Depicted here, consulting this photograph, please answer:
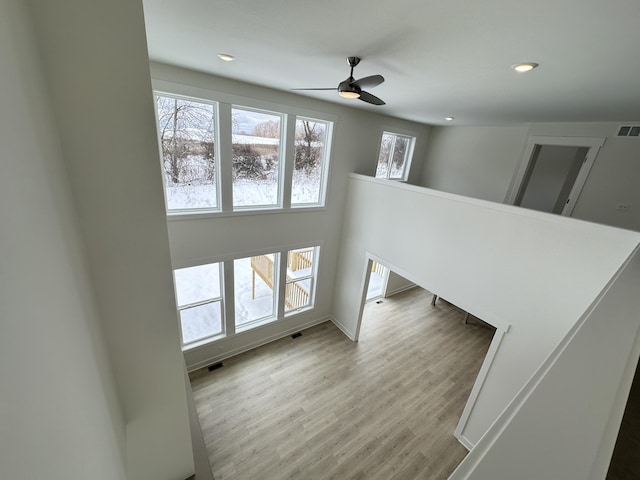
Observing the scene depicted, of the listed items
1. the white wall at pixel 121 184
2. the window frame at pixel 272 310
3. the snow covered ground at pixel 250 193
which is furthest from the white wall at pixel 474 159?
the white wall at pixel 121 184

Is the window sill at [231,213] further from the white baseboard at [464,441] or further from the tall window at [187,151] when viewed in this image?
the white baseboard at [464,441]

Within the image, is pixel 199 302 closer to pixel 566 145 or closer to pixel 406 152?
pixel 406 152

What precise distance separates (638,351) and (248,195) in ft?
12.7

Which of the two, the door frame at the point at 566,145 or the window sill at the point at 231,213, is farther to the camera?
the door frame at the point at 566,145

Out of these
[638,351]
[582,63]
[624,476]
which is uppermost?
[582,63]

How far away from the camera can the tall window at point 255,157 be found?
3.51 metres

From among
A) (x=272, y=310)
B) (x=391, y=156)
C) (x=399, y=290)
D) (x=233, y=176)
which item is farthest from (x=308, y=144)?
(x=399, y=290)

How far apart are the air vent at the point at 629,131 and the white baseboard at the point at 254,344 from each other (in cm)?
550

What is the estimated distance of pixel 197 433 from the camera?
2758 mm

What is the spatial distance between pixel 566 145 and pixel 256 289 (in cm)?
569

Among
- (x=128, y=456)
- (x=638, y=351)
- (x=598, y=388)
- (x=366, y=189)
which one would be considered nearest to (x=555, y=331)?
(x=638, y=351)

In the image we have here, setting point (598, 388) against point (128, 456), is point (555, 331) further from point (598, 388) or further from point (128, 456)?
point (128, 456)

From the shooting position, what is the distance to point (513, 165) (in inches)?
182

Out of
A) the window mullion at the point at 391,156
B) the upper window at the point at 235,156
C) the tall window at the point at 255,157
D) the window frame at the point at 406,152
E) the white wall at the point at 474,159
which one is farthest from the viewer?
the window mullion at the point at 391,156
